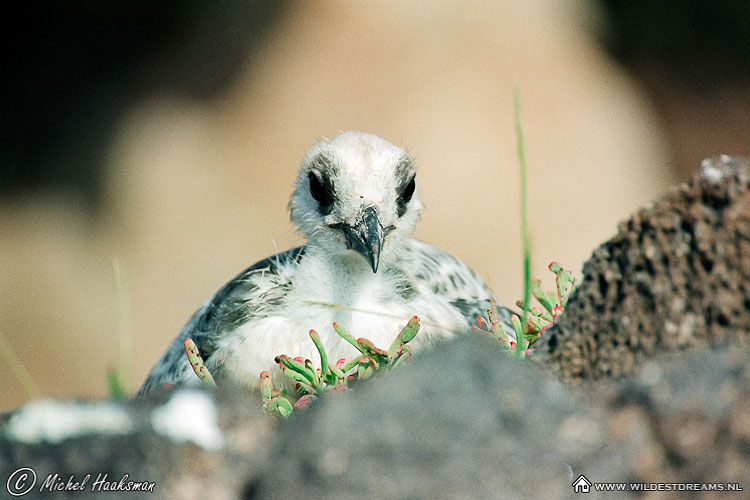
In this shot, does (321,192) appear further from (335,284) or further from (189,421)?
(189,421)

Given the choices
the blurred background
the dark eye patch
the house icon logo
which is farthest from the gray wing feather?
the blurred background

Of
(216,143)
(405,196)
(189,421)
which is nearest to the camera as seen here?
(189,421)

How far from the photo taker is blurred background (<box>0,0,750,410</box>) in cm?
757

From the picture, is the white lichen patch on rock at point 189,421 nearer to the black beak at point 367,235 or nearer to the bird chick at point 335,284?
the bird chick at point 335,284

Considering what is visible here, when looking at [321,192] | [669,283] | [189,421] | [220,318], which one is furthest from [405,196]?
[189,421]

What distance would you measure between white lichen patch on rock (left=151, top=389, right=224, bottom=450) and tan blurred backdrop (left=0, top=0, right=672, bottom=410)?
618 centimetres

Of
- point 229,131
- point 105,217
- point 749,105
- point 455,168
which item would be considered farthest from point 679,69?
point 105,217

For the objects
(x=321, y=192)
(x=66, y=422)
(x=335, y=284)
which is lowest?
(x=335, y=284)

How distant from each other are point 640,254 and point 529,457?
481 millimetres

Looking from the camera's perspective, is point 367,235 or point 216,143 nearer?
point 367,235

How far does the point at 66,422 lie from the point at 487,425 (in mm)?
693

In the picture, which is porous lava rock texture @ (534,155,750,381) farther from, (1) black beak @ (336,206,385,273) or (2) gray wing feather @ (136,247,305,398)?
(2) gray wing feather @ (136,247,305,398)

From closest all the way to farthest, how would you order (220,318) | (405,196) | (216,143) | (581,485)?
(581,485) < (220,318) < (405,196) < (216,143)

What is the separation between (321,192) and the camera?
290 centimetres
